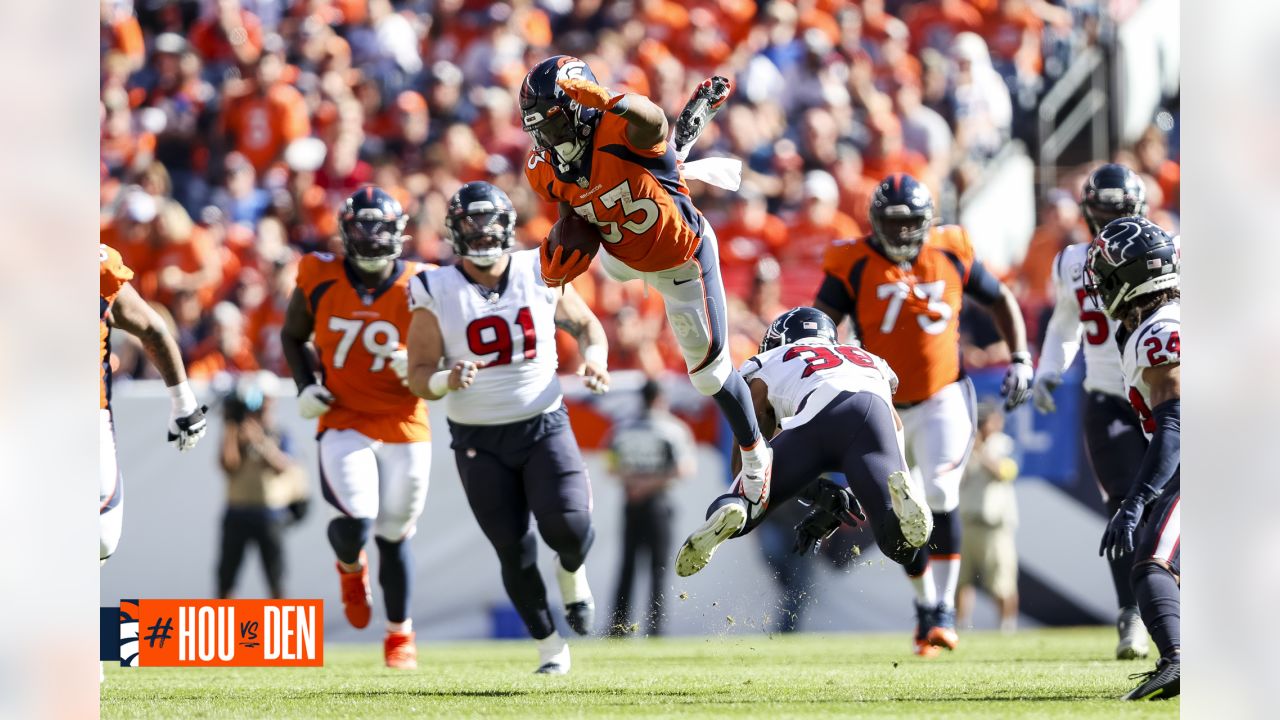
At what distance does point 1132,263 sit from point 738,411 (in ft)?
4.77

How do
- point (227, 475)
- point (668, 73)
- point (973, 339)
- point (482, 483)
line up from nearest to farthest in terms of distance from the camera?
point (482, 483) → point (227, 475) → point (973, 339) → point (668, 73)

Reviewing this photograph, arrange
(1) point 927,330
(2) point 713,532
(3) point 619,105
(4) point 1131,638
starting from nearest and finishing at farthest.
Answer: (3) point 619,105 < (2) point 713,532 < (4) point 1131,638 < (1) point 927,330

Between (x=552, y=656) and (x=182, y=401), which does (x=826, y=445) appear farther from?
(x=182, y=401)

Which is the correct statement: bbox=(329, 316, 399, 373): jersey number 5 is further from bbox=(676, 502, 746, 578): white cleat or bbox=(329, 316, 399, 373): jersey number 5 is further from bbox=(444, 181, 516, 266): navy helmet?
bbox=(676, 502, 746, 578): white cleat

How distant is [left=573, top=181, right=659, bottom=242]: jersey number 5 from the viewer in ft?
17.5

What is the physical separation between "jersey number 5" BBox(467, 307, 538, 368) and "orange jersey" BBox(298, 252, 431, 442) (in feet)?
2.27

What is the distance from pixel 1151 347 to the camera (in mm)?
5023

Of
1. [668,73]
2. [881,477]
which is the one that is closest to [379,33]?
[668,73]

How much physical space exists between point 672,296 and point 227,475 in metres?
3.92

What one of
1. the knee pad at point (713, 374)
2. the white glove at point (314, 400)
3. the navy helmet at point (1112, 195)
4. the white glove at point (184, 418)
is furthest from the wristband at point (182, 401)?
the navy helmet at point (1112, 195)

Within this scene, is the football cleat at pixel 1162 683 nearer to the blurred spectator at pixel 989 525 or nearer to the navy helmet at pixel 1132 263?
the navy helmet at pixel 1132 263

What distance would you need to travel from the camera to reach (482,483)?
634 cm

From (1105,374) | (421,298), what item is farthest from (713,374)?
(1105,374)
